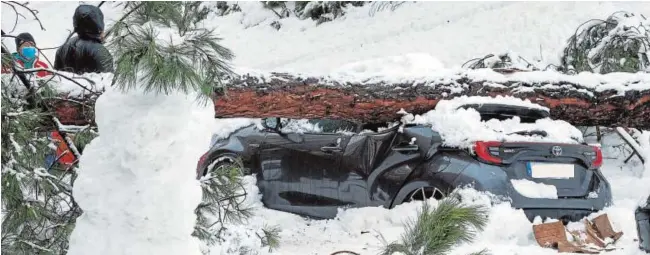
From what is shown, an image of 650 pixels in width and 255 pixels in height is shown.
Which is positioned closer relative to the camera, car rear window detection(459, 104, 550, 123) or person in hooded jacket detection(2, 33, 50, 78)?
person in hooded jacket detection(2, 33, 50, 78)

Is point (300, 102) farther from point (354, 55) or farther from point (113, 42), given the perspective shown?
point (354, 55)

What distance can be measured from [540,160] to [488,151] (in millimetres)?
384

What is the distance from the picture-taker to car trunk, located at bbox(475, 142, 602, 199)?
4758mm

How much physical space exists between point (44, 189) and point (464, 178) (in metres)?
3.02

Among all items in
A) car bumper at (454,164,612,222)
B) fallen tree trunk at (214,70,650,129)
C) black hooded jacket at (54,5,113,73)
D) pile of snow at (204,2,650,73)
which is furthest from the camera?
pile of snow at (204,2,650,73)

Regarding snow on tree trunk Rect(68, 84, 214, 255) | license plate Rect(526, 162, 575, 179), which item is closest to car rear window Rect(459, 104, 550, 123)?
license plate Rect(526, 162, 575, 179)

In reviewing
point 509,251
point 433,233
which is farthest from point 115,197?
point 509,251

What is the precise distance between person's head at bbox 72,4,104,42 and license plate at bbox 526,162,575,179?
10.2 feet

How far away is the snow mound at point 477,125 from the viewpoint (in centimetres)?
475

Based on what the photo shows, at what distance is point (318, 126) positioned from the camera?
5969mm

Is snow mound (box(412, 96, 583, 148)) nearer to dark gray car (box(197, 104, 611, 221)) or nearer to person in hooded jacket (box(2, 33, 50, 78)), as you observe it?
dark gray car (box(197, 104, 611, 221))

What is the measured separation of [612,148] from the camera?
7.50 m

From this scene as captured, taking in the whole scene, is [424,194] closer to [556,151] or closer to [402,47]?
[556,151]

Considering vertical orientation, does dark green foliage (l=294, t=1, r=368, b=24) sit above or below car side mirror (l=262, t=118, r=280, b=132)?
above
